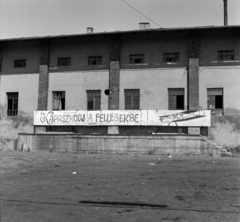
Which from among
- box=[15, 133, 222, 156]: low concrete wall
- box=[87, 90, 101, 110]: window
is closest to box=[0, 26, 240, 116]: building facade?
box=[87, 90, 101, 110]: window

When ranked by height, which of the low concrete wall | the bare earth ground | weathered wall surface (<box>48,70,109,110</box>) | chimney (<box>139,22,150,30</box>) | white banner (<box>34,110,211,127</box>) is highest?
chimney (<box>139,22,150,30</box>)

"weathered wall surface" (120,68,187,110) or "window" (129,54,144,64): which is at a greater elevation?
"window" (129,54,144,64)

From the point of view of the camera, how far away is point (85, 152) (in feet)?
68.8

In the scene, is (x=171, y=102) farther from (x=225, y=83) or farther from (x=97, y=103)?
(x=97, y=103)

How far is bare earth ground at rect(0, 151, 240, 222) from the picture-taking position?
5.93 m

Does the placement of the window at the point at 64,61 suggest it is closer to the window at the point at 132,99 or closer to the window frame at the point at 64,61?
the window frame at the point at 64,61

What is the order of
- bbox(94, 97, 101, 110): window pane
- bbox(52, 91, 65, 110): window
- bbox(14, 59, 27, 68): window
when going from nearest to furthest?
bbox(94, 97, 101, 110): window pane, bbox(52, 91, 65, 110): window, bbox(14, 59, 27, 68): window

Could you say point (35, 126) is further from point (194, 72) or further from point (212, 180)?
point (212, 180)

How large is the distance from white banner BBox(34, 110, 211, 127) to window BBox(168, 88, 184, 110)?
1362mm

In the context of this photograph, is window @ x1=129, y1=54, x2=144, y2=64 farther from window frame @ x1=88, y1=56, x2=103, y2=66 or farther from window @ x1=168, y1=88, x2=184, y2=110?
window @ x1=168, y1=88, x2=184, y2=110

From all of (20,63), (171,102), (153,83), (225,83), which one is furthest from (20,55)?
(225,83)

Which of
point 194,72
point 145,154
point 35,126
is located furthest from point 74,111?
point 194,72

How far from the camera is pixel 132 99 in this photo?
79.4ft

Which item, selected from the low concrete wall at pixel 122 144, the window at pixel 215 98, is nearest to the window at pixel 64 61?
the low concrete wall at pixel 122 144
